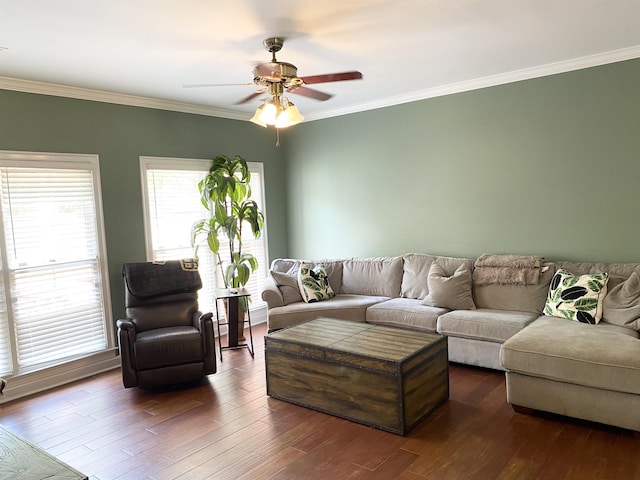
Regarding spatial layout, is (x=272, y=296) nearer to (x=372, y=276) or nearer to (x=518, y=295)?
(x=372, y=276)

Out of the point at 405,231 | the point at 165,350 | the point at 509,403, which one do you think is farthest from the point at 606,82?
the point at 165,350

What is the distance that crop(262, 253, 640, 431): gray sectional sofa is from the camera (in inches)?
115

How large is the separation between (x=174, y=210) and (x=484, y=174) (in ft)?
10.9

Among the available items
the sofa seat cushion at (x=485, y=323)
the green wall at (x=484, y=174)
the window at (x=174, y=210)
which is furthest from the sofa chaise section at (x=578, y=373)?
the window at (x=174, y=210)

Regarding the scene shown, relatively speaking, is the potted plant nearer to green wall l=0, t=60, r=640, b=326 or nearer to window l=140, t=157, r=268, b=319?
window l=140, t=157, r=268, b=319

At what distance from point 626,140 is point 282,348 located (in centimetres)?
342

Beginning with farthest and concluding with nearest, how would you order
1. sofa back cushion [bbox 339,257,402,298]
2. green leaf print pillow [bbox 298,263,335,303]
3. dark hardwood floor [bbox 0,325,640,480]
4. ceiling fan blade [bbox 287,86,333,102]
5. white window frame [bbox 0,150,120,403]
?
sofa back cushion [bbox 339,257,402,298], green leaf print pillow [bbox 298,263,335,303], white window frame [bbox 0,150,120,403], ceiling fan blade [bbox 287,86,333,102], dark hardwood floor [bbox 0,325,640,480]

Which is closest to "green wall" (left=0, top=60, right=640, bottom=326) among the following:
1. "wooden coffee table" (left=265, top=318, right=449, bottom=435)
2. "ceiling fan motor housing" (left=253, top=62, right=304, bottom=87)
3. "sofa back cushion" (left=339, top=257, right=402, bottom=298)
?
"sofa back cushion" (left=339, top=257, right=402, bottom=298)

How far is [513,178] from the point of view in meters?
4.64

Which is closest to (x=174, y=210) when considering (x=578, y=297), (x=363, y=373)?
(x=363, y=373)

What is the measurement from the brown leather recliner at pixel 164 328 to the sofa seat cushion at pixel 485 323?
2.09 metres

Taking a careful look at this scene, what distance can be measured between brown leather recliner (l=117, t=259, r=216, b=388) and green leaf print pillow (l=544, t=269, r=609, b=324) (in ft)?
9.65

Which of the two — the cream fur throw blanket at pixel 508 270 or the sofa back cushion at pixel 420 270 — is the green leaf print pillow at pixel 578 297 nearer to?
the cream fur throw blanket at pixel 508 270

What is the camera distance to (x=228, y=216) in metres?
5.23
